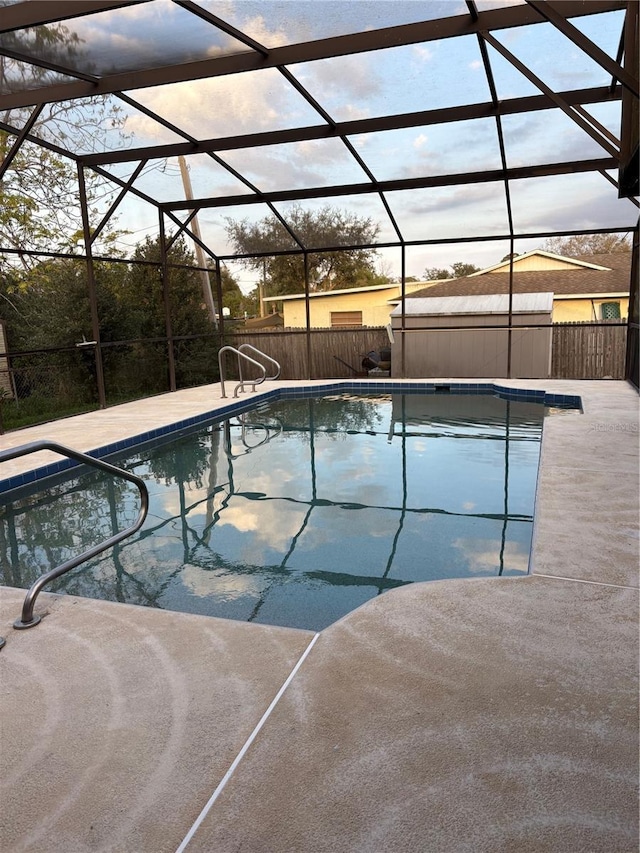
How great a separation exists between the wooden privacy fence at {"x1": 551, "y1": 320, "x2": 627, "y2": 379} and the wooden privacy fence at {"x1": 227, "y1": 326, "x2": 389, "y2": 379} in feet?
9.99

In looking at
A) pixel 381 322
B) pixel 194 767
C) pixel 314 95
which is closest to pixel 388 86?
pixel 314 95

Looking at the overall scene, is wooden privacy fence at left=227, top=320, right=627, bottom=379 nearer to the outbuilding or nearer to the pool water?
the outbuilding

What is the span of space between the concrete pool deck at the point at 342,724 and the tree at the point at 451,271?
9794mm

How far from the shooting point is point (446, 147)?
762 centimetres

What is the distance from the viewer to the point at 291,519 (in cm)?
410

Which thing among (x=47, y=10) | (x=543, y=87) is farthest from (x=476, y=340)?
(x=47, y=10)

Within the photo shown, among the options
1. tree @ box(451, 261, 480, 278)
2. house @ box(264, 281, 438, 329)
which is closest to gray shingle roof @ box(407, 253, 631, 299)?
tree @ box(451, 261, 480, 278)

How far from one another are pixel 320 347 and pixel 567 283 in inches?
231

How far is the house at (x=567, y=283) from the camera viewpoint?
41.1 ft

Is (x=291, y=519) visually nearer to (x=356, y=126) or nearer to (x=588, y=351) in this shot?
(x=356, y=126)

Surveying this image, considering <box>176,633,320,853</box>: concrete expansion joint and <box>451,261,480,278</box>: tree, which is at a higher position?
<box>451,261,480,278</box>: tree

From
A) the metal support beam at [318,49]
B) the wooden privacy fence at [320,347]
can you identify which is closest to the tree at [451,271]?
the wooden privacy fence at [320,347]

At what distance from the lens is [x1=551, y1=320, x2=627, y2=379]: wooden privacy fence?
1008 cm

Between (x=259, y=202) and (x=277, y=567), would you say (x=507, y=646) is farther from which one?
(x=259, y=202)
